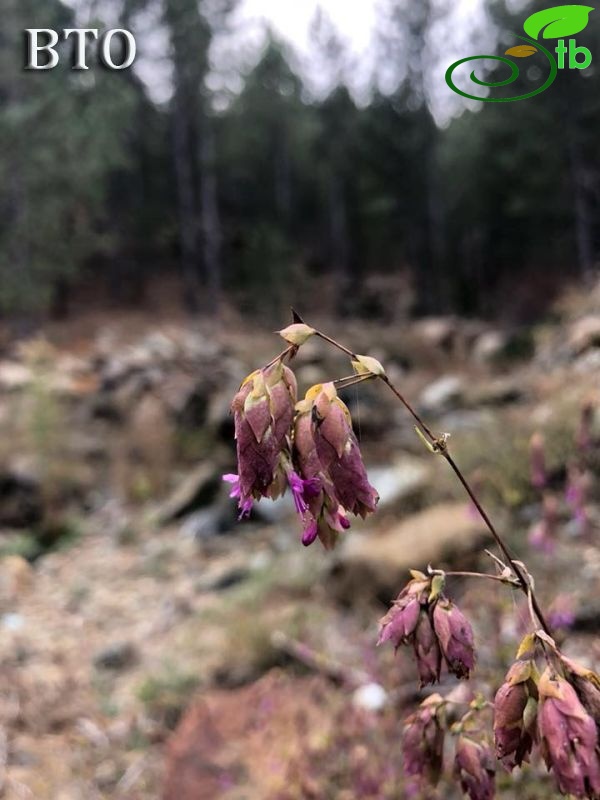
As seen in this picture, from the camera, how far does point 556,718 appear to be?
639 millimetres

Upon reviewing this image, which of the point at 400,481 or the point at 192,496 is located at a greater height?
the point at 400,481

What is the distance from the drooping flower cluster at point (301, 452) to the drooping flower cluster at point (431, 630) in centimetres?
16

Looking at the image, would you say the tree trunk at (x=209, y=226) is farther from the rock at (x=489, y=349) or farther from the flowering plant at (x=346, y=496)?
the flowering plant at (x=346, y=496)

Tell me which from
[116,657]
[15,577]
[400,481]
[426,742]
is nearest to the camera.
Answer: [426,742]

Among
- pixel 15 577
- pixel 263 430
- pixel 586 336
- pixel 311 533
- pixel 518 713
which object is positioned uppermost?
pixel 263 430

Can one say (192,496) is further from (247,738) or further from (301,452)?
(301,452)

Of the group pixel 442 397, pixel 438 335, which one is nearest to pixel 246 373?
pixel 442 397

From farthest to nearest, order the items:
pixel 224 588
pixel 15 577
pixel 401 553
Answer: pixel 15 577 → pixel 224 588 → pixel 401 553

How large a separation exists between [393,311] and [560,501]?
63.8 feet

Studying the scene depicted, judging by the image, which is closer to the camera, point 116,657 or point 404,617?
point 404,617

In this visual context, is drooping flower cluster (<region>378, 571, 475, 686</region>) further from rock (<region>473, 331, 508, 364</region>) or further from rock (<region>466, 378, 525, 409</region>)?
rock (<region>473, 331, 508, 364</region>)

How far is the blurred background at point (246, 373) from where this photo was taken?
2688 mm

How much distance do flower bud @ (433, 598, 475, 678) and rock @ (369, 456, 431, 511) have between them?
3.63 meters

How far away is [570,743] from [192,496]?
5.32 m
